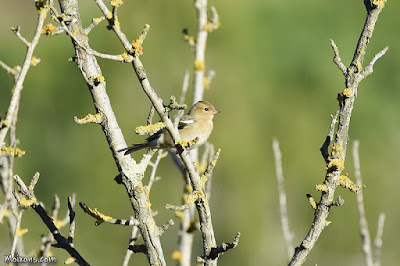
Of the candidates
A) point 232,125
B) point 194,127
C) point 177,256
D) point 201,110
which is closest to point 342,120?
point 177,256

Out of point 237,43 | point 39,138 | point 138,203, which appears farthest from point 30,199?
point 237,43

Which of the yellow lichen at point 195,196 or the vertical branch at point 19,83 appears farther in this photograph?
the yellow lichen at point 195,196

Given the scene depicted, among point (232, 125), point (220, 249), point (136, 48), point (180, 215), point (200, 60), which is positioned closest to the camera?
point (136, 48)

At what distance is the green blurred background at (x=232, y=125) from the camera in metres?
11.9

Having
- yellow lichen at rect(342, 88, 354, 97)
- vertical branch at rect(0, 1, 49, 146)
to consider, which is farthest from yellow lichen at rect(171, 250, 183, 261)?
vertical branch at rect(0, 1, 49, 146)

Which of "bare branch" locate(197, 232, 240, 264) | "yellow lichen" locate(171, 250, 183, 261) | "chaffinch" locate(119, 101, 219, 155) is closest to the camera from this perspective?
"bare branch" locate(197, 232, 240, 264)

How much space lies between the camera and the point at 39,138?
41.7 ft

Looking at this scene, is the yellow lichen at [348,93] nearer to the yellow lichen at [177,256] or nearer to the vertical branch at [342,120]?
the vertical branch at [342,120]

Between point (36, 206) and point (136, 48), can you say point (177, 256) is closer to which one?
point (36, 206)

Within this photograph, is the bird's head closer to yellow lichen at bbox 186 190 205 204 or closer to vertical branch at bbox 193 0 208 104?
vertical branch at bbox 193 0 208 104

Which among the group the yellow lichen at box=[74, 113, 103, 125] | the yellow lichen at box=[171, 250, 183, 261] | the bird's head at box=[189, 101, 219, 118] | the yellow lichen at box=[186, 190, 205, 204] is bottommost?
the yellow lichen at box=[186, 190, 205, 204]

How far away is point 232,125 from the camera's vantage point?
43.8ft

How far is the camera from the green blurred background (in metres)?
11.9

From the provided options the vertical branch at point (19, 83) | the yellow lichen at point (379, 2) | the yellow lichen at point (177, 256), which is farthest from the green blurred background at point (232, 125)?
the vertical branch at point (19, 83)
